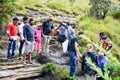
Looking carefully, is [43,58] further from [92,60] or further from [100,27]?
[100,27]

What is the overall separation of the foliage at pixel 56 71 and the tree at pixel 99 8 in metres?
13.4

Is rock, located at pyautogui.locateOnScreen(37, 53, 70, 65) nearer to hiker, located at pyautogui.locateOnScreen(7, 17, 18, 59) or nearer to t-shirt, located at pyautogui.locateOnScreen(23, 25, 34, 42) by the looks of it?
hiker, located at pyautogui.locateOnScreen(7, 17, 18, 59)

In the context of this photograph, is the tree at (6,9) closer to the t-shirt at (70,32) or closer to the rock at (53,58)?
the rock at (53,58)

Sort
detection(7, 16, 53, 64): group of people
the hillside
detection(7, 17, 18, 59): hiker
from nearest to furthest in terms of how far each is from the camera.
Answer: detection(7, 16, 53, 64): group of people → detection(7, 17, 18, 59): hiker → the hillside

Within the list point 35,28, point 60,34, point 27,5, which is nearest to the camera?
point 35,28

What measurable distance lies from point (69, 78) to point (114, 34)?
981cm

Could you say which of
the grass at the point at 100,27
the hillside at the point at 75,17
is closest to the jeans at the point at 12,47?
the hillside at the point at 75,17

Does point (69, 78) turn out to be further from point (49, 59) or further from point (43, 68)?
point (49, 59)

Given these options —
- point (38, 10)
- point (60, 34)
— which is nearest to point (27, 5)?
point (38, 10)

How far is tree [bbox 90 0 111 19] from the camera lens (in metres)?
24.8

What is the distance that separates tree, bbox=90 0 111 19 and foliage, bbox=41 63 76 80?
13442mm

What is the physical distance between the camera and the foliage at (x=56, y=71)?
451 inches

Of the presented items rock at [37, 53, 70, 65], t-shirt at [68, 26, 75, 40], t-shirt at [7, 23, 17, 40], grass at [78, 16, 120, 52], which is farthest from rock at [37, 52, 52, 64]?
grass at [78, 16, 120, 52]

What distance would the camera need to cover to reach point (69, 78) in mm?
11383
